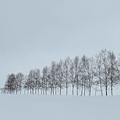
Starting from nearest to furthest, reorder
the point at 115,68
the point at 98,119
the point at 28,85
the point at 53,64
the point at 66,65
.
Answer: the point at 98,119
the point at 115,68
the point at 66,65
the point at 53,64
the point at 28,85

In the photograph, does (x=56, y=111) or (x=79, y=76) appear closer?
(x=56, y=111)

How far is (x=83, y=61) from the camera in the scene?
138 ft

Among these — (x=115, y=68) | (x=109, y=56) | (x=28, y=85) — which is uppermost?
(x=109, y=56)

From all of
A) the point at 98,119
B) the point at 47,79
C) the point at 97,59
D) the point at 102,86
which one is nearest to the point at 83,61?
the point at 97,59

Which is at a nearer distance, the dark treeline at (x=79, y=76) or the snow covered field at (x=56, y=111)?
the snow covered field at (x=56, y=111)

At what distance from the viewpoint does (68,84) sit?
43438 mm

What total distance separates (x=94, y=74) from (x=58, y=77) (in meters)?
12.0

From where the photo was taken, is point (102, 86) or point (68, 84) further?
point (68, 84)

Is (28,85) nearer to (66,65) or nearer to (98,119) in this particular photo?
(66,65)

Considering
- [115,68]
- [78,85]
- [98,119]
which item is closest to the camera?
[98,119]

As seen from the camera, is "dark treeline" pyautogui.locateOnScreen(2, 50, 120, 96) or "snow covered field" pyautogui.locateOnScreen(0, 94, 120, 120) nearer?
"snow covered field" pyautogui.locateOnScreen(0, 94, 120, 120)

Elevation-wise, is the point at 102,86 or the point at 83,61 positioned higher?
the point at 83,61

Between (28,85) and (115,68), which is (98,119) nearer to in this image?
(115,68)

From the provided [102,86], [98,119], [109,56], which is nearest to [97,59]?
[109,56]
